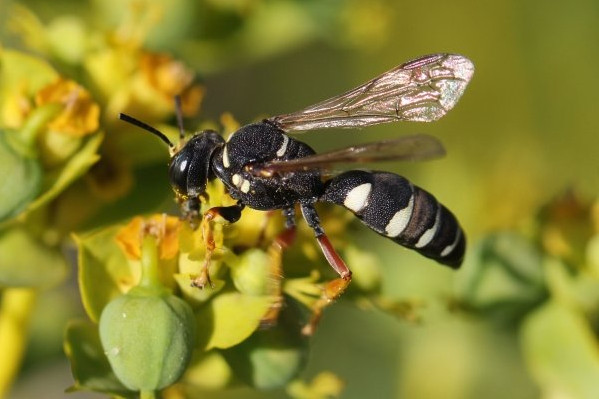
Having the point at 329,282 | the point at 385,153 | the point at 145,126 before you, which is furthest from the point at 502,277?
the point at 145,126

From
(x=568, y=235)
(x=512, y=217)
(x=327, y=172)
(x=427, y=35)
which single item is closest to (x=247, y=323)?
(x=327, y=172)

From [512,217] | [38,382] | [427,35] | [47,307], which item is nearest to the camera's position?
[47,307]

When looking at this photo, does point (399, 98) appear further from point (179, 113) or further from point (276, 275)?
point (276, 275)

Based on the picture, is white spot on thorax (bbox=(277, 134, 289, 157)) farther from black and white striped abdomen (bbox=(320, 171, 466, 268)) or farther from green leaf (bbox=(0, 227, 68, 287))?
green leaf (bbox=(0, 227, 68, 287))

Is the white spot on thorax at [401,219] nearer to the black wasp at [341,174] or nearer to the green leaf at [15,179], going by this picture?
the black wasp at [341,174]

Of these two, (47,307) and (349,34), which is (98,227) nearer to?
(47,307)

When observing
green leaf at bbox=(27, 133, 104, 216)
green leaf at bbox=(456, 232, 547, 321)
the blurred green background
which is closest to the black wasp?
green leaf at bbox=(27, 133, 104, 216)

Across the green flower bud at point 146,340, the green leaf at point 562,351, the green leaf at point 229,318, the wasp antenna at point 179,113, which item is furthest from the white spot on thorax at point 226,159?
the green leaf at point 562,351
